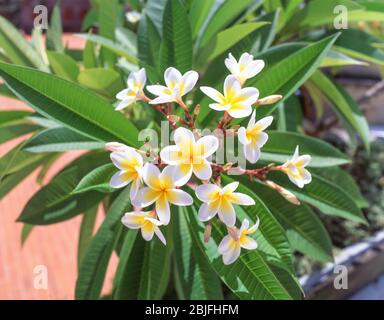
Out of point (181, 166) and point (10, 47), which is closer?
point (181, 166)

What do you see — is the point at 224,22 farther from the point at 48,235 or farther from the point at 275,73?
the point at 48,235

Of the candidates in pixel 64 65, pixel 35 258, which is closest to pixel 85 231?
pixel 64 65

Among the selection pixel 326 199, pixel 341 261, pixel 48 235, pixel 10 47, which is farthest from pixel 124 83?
pixel 48 235

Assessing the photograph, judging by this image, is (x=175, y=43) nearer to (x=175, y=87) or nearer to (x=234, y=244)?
(x=175, y=87)

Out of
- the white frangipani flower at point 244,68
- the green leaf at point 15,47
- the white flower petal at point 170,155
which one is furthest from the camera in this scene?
the green leaf at point 15,47

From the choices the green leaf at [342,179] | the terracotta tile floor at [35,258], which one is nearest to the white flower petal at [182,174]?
the green leaf at [342,179]

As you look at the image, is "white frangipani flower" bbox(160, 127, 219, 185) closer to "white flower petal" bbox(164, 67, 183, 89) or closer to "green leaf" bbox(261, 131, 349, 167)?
"white flower petal" bbox(164, 67, 183, 89)

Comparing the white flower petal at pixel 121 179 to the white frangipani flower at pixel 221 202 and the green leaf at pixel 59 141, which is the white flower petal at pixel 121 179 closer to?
the white frangipani flower at pixel 221 202
